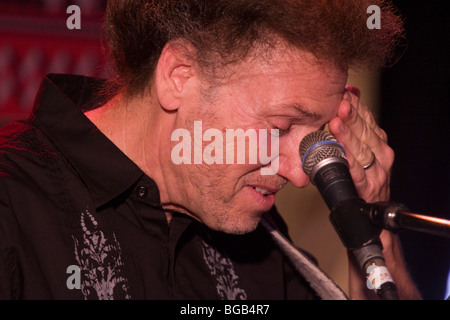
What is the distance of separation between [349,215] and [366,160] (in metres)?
0.74

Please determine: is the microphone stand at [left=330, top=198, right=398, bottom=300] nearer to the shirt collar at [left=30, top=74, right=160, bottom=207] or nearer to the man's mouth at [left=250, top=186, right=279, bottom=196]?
the man's mouth at [left=250, top=186, right=279, bottom=196]

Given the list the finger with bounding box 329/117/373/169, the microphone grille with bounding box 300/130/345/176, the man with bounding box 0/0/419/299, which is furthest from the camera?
the finger with bounding box 329/117/373/169

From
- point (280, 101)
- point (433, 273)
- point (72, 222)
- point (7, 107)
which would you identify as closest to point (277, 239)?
point (280, 101)

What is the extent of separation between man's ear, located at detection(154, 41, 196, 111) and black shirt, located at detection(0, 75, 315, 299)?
0.24 m

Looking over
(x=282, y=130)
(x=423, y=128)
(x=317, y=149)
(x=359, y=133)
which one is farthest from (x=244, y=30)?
(x=423, y=128)

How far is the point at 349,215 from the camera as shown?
145cm

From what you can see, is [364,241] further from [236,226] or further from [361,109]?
[361,109]

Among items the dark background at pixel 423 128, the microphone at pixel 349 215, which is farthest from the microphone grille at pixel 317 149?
the dark background at pixel 423 128

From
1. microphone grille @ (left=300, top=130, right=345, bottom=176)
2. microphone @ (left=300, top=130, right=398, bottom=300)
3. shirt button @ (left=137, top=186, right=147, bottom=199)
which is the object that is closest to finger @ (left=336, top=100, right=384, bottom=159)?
microphone grille @ (left=300, top=130, right=345, bottom=176)

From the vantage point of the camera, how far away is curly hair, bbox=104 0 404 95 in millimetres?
1814

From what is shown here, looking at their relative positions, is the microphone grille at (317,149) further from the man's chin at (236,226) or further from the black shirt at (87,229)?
the black shirt at (87,229)

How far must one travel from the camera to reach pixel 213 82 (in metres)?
1.90

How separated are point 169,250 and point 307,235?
7.93 feet

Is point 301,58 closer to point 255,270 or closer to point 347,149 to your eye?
point 347,149
